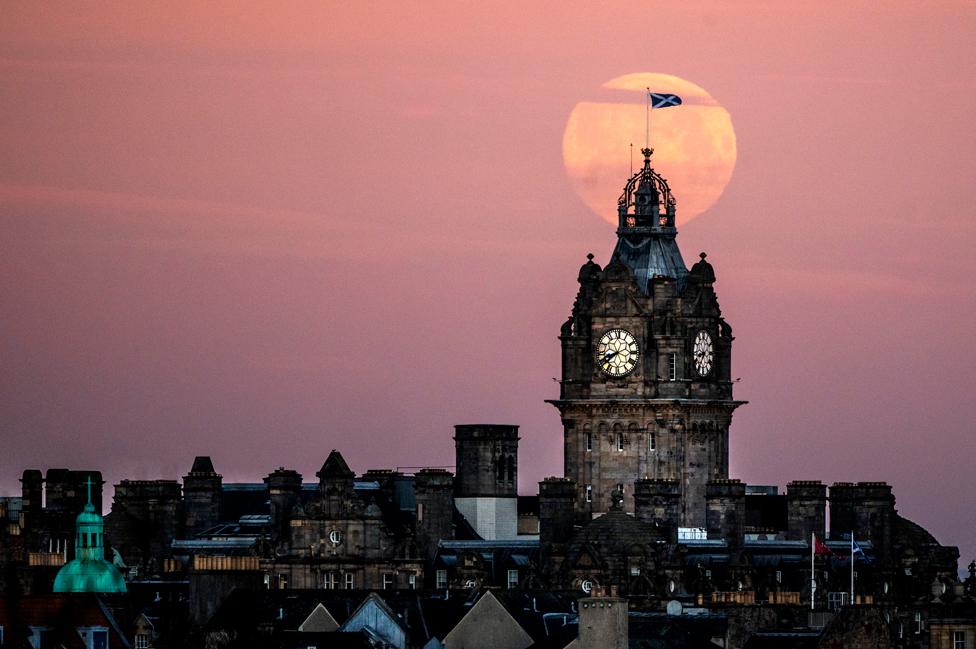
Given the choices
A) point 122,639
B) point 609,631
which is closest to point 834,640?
point 609,631

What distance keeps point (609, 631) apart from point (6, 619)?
24.3 m

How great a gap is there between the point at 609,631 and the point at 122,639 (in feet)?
63.5

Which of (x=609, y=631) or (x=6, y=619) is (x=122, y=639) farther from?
(x=609, y=631)

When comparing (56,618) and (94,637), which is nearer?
(56,618)

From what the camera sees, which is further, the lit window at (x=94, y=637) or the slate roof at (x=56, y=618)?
the lit window at (x=94, y=637)

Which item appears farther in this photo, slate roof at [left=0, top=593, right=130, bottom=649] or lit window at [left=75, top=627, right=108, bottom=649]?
lit window at [left=75, top=627, right=108, bottom=649]

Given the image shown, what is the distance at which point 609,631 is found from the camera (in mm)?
195750

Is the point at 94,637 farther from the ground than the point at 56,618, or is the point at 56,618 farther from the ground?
the point at 56,618

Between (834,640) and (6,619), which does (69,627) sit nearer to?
(6,619)

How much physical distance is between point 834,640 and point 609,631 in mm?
9665

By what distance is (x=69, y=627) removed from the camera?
19050 cm

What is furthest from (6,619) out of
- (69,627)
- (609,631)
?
(609,631)

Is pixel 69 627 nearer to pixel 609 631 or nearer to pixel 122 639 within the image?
pixel 122 639

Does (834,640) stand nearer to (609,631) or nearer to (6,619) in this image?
(609,631)
